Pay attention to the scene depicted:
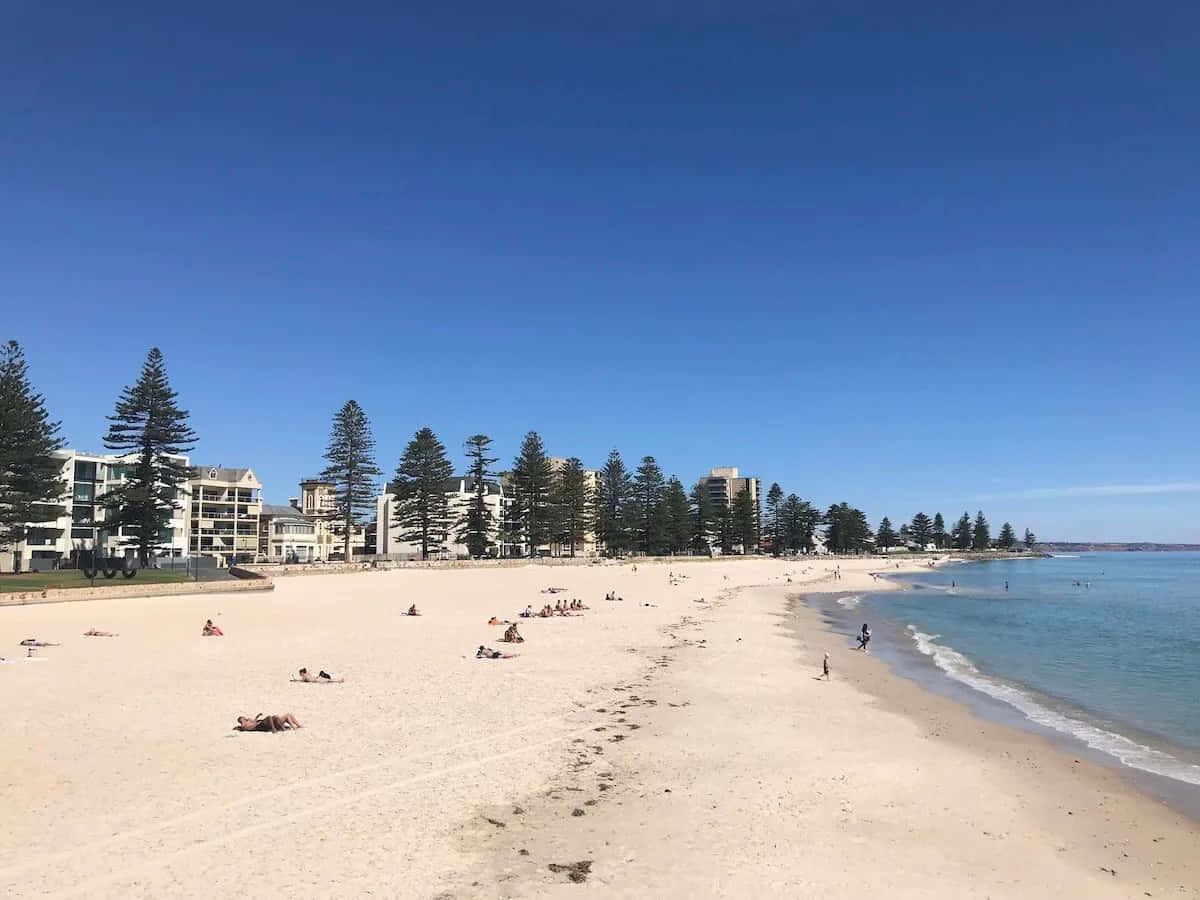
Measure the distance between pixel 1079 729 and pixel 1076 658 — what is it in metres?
12.1

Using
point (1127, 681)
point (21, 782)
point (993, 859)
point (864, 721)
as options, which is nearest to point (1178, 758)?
point (864, 721)

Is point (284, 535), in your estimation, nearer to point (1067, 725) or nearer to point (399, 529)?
point (399, 529)

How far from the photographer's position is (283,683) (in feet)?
48.2

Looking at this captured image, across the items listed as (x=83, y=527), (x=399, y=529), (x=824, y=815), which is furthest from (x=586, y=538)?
(x=824, y=815)

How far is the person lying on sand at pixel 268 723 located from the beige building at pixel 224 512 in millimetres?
72473

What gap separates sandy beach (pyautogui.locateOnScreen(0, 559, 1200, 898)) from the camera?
676 centimetres

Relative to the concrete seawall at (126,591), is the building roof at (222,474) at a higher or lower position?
higher

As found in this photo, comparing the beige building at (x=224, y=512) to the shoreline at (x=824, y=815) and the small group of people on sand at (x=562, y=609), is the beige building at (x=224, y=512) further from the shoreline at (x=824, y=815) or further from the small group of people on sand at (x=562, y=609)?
the shoreline at (x=824, y=815)

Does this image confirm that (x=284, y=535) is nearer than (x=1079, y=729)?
No

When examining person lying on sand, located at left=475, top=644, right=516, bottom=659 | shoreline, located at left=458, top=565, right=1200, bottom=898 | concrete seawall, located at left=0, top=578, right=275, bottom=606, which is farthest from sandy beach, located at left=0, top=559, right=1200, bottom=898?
concrete seawall, located at left=0, top=578, right=275, bottom=606

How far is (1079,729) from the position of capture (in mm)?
14664

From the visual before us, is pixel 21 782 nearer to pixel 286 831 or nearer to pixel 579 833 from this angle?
pixel 286 831

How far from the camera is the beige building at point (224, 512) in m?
A: 77.9

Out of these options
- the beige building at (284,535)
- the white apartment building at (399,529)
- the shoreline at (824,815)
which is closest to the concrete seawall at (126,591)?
the shoreline at (824,815)
